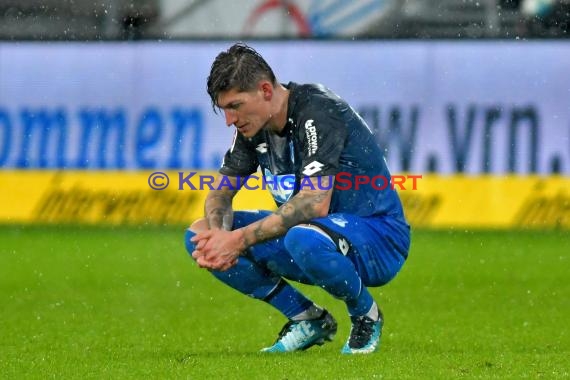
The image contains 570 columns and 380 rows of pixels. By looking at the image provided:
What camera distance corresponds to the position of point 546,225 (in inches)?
499

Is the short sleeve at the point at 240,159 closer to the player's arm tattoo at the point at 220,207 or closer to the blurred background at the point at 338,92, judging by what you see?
the player's arm tattoo at the point at 220,207

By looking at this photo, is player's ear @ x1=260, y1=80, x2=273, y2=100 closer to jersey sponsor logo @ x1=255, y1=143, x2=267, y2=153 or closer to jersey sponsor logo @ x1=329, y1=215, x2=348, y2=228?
jersey sponsor logo @ x1=255, y1=143, x2=267, y2=153

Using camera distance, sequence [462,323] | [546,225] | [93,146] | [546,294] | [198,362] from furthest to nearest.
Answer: [93,146] < [546,225] < [546,294] < [462,323] < [198,362]

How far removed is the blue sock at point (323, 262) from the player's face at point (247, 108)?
529mm

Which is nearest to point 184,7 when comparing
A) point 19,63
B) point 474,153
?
point 19,63

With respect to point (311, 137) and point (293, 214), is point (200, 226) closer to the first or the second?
point (293, 214)

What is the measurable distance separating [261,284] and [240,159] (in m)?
0.61

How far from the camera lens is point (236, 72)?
20.7 ft

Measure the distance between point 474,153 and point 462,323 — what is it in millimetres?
5344

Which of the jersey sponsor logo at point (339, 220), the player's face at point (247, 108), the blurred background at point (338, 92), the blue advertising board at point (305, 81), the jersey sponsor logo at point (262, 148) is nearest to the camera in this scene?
the player's face at point (247, 108)

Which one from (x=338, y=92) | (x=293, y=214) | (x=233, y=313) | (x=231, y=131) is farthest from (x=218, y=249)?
Result: (x=338, y=92)

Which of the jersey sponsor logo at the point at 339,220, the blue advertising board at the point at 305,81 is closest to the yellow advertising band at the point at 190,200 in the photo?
the blue advertising board at the point at 305,81

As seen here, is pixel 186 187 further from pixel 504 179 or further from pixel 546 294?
pixel 546 294

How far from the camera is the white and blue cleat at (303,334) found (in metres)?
6.79
